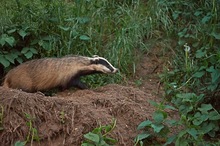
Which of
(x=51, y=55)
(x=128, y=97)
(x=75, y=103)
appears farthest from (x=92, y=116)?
(x=51, y=55)

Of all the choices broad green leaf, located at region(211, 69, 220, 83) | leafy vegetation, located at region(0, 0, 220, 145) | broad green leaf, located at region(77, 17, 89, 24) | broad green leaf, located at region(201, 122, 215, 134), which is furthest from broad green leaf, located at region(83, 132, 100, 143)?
broad green leaf, located at region(77, 17, 89, 24)

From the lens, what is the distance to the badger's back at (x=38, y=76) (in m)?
7.40

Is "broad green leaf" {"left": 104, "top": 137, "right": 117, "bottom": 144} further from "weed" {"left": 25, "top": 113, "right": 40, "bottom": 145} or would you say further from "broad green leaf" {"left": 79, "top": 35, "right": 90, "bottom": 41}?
"broad green leaf" {"left": 79, "top": 35, "right": 90, "bottom": 41}

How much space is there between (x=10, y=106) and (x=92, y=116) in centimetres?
97

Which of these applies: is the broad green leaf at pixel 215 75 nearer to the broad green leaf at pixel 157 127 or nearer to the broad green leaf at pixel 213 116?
the broad green leaf at pixel 213 116

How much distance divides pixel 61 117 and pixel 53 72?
1.47m

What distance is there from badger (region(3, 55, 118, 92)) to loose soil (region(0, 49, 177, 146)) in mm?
647

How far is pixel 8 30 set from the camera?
307 inches

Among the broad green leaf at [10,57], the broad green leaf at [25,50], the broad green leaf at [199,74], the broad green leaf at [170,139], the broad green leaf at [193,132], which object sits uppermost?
the broad green leaf at [199,74]

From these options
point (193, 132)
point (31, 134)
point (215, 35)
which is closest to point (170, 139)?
point (193, 132)

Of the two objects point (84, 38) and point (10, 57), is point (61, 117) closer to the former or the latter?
point (10, 57)

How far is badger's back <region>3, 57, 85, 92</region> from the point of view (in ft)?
24.3

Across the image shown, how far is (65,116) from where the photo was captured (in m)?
6.12

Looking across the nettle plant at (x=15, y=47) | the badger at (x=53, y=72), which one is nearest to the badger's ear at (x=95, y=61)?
the badger at (x=53, y=72)
